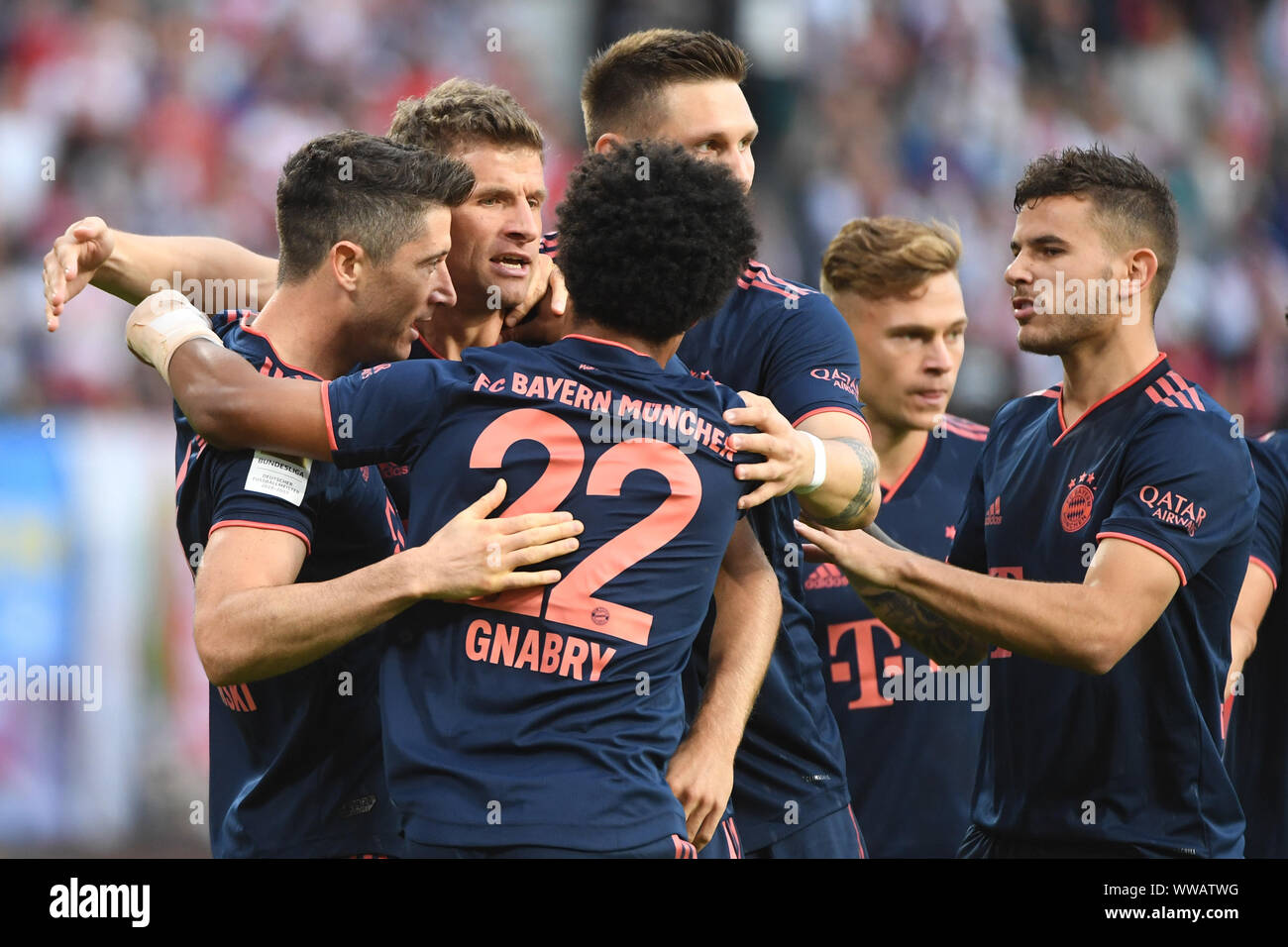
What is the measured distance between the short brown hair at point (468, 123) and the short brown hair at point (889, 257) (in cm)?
169

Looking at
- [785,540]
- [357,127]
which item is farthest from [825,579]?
[357,127]

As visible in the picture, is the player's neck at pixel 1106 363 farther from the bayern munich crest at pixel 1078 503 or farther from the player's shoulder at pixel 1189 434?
the bayern munich crest at pixel 1078 503

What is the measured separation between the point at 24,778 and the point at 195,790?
2.69 ft

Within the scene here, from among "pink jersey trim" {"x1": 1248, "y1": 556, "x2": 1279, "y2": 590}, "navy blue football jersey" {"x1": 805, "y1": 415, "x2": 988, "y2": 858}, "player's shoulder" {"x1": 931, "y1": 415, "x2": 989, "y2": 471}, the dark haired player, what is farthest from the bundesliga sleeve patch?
"pink jersey trim" {"x1": 1248, "y1": 556, "x2": 1279, "y2": 590}

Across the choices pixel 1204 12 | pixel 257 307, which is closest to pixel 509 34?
pixel 1204 12

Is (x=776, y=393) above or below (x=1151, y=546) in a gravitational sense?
above

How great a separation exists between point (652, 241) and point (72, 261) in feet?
5.33

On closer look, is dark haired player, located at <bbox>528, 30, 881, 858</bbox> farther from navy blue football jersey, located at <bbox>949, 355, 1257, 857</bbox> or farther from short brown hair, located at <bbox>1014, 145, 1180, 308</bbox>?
short brown hair, located at <bbox>1014, 145, 1180, 308</bbox>

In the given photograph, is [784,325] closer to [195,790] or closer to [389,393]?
[389,393]

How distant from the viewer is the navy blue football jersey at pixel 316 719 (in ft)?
11.1

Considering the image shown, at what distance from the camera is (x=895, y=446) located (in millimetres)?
5320

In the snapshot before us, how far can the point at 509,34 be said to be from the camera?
35.2ft

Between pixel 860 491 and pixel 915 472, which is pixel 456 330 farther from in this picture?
pixel 915 472

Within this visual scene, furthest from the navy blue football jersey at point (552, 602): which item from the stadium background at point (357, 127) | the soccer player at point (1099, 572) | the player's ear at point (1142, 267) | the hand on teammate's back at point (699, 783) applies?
the stadium background at point (357, 127)
